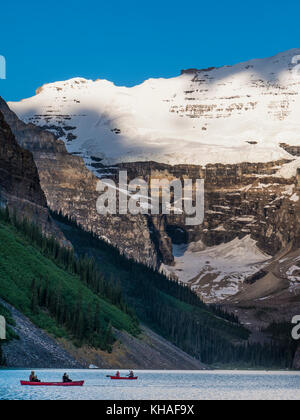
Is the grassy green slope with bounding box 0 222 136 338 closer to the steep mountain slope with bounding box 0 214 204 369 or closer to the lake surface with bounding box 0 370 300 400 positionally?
the steep mountain slope with bounding box 0 214 204 369

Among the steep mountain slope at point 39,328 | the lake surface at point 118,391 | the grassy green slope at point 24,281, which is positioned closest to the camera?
the lake surface at point 118,391

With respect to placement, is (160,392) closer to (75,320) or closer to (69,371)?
(69,371)

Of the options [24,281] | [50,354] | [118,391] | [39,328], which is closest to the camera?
[118,391]

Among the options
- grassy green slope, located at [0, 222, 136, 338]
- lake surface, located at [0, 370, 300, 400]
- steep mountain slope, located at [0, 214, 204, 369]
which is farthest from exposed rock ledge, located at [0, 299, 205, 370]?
grassy green slope, located at [0, 222, 136, 338]

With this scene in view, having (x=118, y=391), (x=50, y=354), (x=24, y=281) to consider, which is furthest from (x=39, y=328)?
(x=118, y=391)

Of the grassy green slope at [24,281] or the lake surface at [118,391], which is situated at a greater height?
the grassy green slope at [24,281]

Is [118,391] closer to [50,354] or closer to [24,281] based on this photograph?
[50,354]

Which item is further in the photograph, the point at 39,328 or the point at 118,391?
the point at 39,328

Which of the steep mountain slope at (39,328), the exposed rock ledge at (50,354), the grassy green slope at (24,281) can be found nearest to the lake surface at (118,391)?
the exposed rock ledge at (50,354)

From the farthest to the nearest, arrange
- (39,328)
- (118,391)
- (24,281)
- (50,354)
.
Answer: (24,281) → (39,328) → (50,354) → (118,391)

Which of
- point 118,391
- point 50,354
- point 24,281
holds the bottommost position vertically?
point 50,354

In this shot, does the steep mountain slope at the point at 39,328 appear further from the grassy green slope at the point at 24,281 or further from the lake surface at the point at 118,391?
the lake surface at the point at 118,391

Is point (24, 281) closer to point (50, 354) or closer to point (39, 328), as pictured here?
point (39, 328)

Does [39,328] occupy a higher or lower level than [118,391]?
higher
